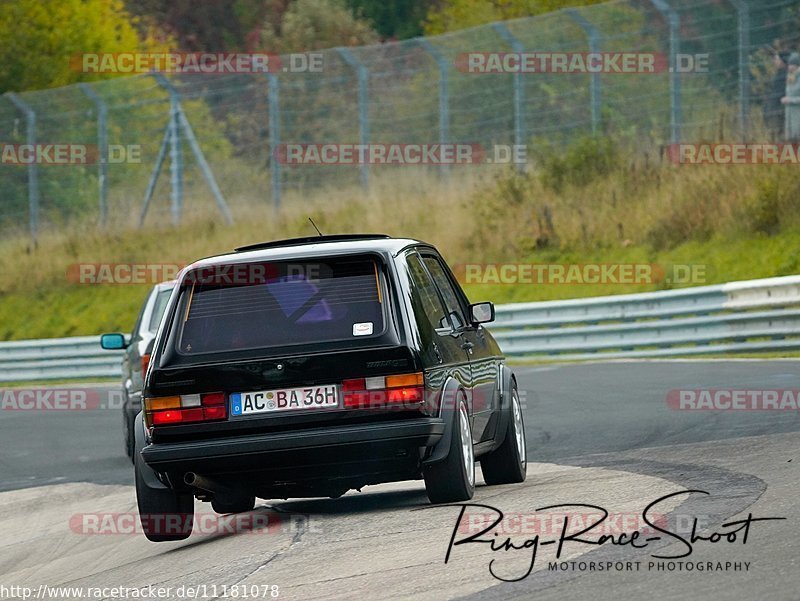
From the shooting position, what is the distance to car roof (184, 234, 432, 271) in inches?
360

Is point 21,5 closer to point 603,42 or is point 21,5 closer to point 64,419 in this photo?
point 603,42

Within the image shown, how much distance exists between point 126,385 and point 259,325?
713 cm

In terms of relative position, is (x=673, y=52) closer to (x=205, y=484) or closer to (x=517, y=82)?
(x=517, y=82)

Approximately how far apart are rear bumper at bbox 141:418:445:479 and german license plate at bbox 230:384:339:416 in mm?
131

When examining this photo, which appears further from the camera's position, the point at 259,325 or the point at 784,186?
the point at 784,186

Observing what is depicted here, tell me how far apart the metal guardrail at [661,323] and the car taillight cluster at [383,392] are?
41.4ft

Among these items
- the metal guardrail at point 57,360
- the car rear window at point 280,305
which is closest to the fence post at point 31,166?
the metal guardrail at point 57,360

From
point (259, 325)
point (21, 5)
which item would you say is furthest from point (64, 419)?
point (21, 5)

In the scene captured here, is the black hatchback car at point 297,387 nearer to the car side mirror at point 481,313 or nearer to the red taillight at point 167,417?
the red taillight at point 167,417

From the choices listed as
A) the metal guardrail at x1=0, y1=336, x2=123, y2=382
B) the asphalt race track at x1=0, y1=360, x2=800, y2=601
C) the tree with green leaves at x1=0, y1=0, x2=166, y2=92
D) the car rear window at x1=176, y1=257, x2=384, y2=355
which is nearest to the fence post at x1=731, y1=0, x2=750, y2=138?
the metal guardrail at x1=0, y1=336, x2=123, y2=382

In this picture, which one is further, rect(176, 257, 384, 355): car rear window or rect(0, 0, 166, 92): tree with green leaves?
rect(0, 0, 166, 92): tree with green leaves

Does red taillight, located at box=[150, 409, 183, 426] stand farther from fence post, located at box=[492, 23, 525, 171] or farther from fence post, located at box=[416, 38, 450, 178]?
fence post, located at box=[416, 38, 450, 178]

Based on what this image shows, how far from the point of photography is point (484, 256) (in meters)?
31.8

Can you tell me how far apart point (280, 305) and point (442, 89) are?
912 inches
